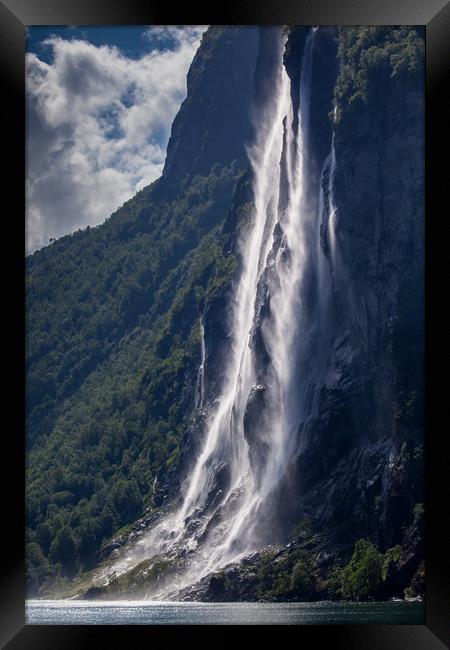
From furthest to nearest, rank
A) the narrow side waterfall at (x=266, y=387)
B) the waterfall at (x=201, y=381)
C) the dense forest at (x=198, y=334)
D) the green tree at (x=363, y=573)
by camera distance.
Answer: the waterfall at (x=201, y=381), the narrow side waterfall at (x=266, y=387), the dense forest at (x=198, y=334), the green tree at (x=363, y=573)

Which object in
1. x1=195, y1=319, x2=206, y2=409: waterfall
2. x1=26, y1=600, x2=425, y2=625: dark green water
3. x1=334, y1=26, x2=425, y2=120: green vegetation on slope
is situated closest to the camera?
x1=26, y1=600, x2=425, y2=625: dark green water

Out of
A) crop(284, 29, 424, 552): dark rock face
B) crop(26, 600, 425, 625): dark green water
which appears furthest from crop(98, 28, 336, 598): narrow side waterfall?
crop(26, 600, 425, 625): dark green water

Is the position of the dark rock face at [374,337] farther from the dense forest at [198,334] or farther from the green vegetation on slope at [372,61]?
the green vegetation on slope at [372,61]

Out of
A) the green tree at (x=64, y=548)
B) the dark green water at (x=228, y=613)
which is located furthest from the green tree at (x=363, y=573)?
the green tree at (x=64, y=548)

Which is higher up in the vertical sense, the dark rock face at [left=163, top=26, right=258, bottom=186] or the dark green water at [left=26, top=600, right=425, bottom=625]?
the dark rock face at [left=163, top=26, right=258, bottom=186]

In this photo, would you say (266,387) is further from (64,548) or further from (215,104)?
(215,104)

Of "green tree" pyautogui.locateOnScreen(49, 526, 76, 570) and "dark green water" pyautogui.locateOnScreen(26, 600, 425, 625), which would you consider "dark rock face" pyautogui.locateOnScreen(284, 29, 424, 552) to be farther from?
"green tree" pyautogui.locateOnScreen(49, 526, 76, 570)

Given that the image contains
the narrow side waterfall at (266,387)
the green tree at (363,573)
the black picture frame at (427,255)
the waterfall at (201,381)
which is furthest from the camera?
the waterfall at (201,381)

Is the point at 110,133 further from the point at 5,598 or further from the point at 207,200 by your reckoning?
the point at 5,598
